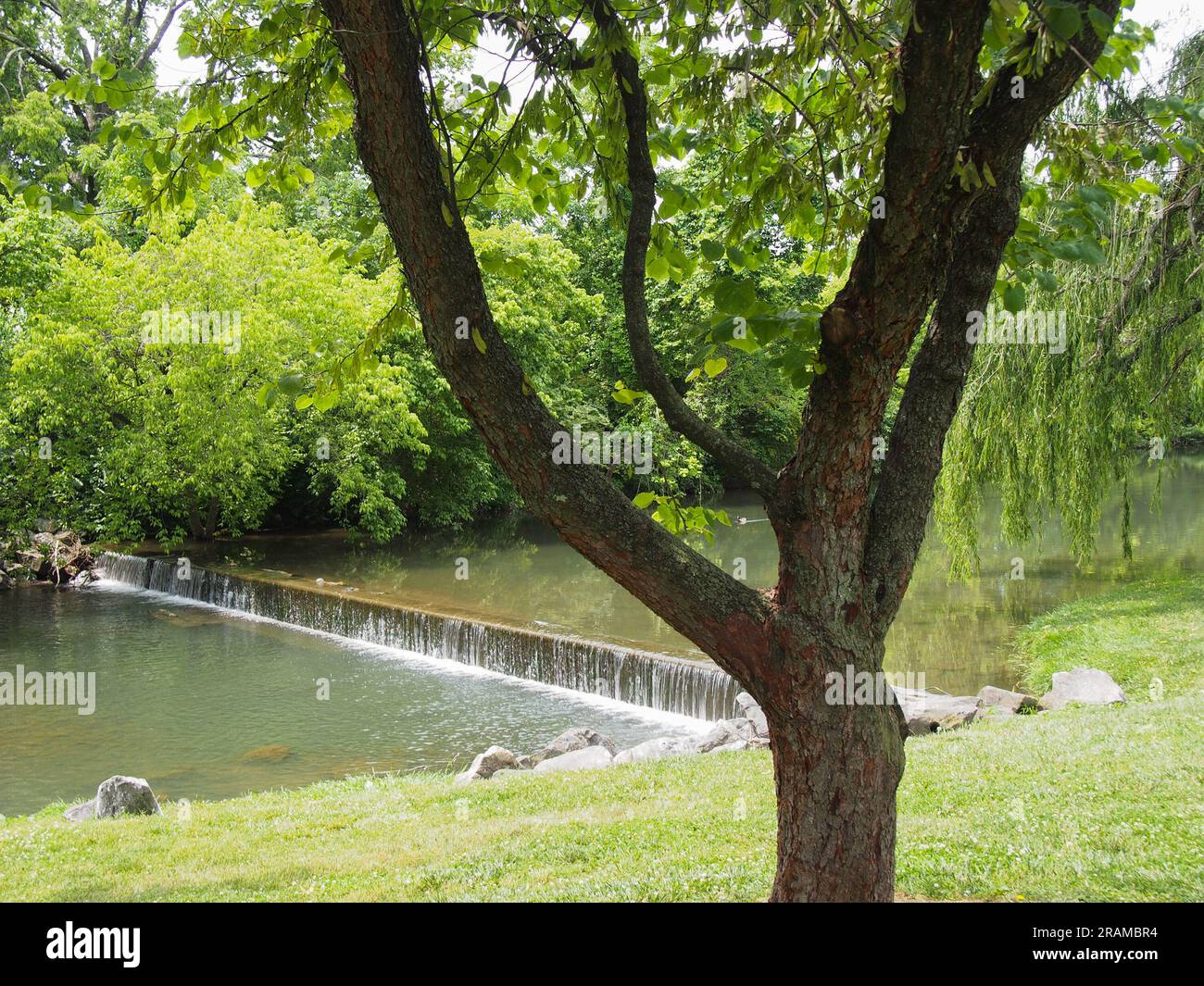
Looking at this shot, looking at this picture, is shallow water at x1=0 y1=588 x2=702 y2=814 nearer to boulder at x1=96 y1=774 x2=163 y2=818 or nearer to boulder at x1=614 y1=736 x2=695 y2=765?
boulder at x1=614 y1=736 x2=695 y2=765

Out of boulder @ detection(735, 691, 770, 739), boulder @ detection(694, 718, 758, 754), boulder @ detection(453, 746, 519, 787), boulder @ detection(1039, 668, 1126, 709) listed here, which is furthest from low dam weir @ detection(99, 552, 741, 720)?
boulder @ detection(1039, 668, 1126, 709)

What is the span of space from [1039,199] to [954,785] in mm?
3928

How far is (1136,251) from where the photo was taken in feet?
35.8

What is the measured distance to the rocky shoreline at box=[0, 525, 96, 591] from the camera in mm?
19516

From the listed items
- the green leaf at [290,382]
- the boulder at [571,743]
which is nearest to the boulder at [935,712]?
the boulder at [571,743]

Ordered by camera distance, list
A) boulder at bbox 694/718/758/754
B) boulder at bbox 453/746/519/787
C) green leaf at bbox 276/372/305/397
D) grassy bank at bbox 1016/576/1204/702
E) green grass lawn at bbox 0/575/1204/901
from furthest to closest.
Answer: grassy bank at bbox 1016/576/1204/702 < boulder at bbox 694/718/758/754 < boulder at bbox 453/746/519/787 < green grass lawn at bbox 0/575/1204/901 < green leaf at bbox 276/372/305/397

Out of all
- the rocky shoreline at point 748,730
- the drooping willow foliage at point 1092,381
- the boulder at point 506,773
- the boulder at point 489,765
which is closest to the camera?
the boulder at point 506,773

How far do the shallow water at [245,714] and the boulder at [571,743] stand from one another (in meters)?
0.88

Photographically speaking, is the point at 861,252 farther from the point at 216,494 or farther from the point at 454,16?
the point at 216,494

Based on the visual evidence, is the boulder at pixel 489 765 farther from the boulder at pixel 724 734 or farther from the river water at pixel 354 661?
the boulder at pixel 724 734

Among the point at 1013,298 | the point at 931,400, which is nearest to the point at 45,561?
the point at 931,400

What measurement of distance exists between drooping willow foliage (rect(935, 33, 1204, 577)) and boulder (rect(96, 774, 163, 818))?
9.92 meters

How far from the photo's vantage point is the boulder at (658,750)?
9125 mm
